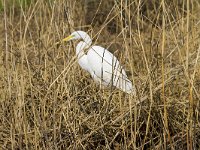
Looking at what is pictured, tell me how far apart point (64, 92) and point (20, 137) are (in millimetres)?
240

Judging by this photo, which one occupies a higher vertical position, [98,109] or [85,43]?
[85,43]

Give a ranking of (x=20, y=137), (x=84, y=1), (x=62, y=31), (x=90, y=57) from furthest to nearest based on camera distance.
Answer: (x=84, y=1) → (x=90, y=57) → (x=62, y=31) → (x=20, y=137)

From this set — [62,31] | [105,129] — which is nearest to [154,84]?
[105,129]

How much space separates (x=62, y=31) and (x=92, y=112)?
40cm

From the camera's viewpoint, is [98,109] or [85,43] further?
[85,43]

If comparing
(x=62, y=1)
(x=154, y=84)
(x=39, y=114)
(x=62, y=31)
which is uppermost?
(x=62, y=1)

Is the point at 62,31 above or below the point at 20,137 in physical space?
above

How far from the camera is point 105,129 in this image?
1790mm

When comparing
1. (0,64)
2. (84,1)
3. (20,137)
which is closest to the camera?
(20,137)

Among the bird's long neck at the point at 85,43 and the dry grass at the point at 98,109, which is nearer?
the dry grass at the point at 98,109

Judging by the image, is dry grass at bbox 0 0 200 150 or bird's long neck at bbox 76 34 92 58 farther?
bird's long neck at bbox 76 34 92 58

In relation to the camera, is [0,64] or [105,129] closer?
[105,129]

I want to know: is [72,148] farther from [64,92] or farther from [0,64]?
[0,64]

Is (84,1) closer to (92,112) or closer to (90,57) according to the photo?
(90,57)
